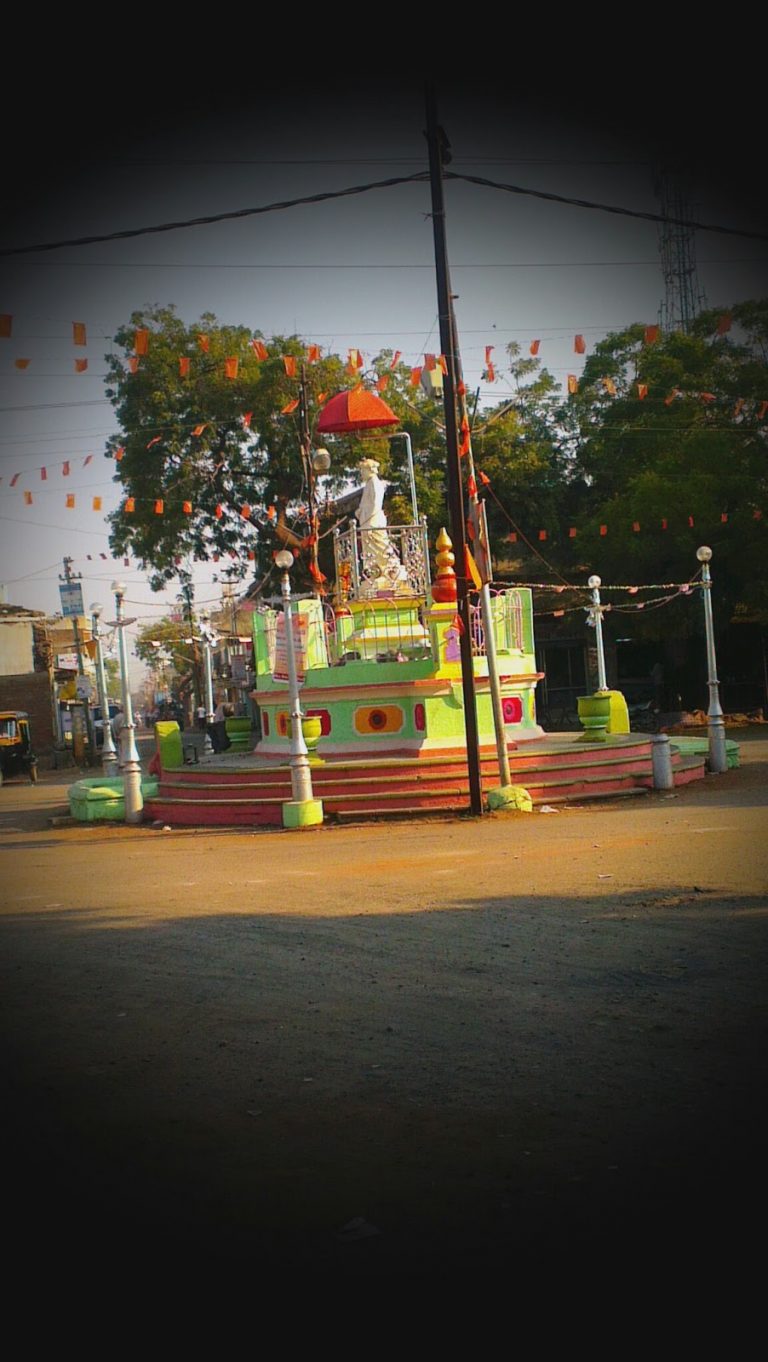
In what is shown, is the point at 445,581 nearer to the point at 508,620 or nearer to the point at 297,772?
the point at 508,620

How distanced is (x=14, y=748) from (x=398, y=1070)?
33630 mm

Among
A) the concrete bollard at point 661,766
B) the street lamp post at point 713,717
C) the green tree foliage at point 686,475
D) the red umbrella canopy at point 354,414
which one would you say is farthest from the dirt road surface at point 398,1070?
the green tree foliage at point 686,475

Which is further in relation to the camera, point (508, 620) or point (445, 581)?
point (508, 620)

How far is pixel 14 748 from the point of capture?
37000 millimetres

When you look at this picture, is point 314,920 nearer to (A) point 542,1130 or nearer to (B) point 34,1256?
(A) point 542,1130

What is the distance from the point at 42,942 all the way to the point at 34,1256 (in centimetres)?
523

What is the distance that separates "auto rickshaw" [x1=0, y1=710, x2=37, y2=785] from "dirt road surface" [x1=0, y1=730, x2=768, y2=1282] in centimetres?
2693

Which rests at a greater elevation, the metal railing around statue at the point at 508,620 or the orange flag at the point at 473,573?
the orange flag at the point at 473,573

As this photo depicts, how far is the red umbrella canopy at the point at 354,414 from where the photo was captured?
21.7 metres

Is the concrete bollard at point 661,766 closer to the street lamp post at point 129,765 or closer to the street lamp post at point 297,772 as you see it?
the street lamp post at point 297,772

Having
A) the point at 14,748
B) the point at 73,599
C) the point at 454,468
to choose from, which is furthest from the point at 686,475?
the point at 73,599

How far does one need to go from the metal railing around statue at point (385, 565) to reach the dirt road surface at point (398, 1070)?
11.2 m

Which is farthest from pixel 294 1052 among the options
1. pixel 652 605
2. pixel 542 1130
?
pixel 652 605

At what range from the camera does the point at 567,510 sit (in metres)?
39.7
